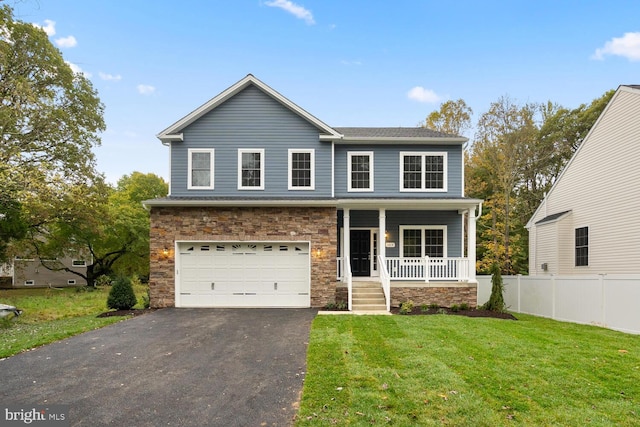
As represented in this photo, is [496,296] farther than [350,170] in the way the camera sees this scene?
No

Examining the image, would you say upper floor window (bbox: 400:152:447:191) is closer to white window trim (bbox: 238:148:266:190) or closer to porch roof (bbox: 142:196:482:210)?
porch roof (bbox: 142:196:482:210)

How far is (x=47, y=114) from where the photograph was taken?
59.9 feet

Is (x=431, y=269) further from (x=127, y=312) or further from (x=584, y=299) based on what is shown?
A: (x=127, y=312)

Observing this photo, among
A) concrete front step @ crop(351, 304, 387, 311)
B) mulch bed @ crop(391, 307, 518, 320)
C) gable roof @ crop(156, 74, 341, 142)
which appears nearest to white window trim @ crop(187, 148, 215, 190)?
gable roof @ crop(156, 74, 341, 142)

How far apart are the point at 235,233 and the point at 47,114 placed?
12999mm

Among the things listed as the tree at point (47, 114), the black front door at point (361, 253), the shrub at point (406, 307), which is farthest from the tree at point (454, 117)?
the tree at point (47, 114)

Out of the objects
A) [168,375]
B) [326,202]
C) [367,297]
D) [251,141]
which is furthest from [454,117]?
[168,375]

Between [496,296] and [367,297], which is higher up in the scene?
[496,296]

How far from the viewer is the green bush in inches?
480

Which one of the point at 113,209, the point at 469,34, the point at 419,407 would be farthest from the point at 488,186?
the point at 113,209

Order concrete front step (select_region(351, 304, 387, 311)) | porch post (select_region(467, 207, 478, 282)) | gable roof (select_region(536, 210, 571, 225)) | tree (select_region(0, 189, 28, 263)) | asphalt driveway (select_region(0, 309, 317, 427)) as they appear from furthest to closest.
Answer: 1. tree (select_region(0, 189, 28, 263))
2. gable roof (select_region(536, 210, 571, 225))
3. porch post (select_region(467, 207, 478, 282))
4. concrete front step (select_region(351, 304, 387, 311))
5. asphalt driveway (select_region(0, 309, 317, 427))

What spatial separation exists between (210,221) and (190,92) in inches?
487

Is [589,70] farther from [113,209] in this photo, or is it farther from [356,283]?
[113,209]

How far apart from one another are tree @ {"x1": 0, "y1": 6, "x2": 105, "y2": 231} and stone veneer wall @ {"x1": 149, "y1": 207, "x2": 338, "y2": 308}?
7235 millimetres
